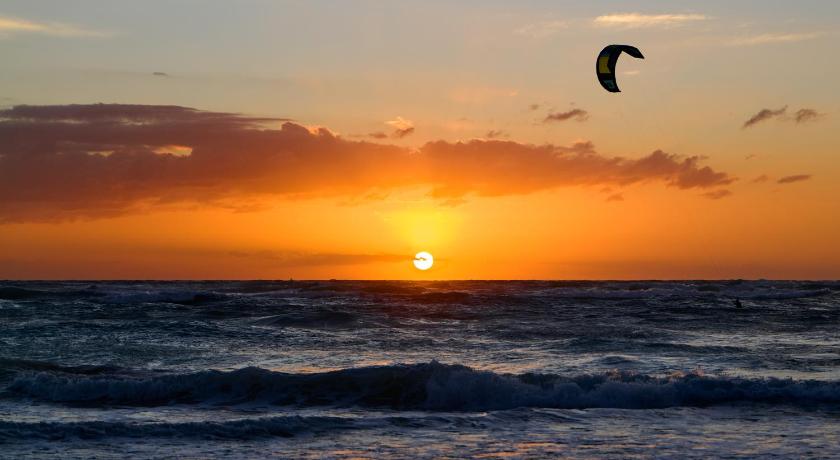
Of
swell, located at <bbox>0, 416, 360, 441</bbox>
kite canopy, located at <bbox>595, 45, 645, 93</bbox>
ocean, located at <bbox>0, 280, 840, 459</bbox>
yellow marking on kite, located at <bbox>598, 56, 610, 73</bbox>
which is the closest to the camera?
ocean, located at <bbox>0, 280, 840, 459</bbox>

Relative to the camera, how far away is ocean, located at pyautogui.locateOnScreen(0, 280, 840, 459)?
41.9ft

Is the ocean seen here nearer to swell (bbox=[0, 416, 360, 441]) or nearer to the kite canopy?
swell (bbox=[0, 416, 360, 441])

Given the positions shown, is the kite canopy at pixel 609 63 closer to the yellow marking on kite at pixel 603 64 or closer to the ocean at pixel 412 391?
the yellow marking on kite at pixel 603 64

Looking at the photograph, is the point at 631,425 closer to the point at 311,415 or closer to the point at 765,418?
the point at 765,418

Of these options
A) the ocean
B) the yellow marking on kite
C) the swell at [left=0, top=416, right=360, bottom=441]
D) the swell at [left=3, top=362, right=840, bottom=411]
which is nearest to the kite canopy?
the yellow marking on kite

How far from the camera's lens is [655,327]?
30.8m

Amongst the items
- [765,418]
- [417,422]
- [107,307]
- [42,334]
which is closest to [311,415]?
[417,422]

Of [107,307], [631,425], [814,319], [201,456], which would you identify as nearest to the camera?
[201,456]

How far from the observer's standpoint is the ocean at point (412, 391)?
41.9 ft

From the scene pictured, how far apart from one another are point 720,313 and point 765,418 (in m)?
24.2

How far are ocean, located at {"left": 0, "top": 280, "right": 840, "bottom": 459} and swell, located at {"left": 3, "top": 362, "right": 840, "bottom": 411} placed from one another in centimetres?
4

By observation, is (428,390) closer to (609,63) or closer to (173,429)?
(173,429)

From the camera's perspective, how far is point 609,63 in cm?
2469

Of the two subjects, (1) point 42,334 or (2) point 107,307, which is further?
(2) point 107,307
